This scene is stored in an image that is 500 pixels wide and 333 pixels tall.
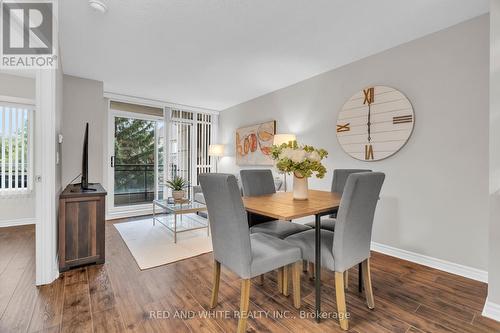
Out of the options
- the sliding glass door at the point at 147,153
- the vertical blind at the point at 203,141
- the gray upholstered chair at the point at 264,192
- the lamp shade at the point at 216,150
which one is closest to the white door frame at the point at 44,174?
the gray upholstered chair at the point at 264,192

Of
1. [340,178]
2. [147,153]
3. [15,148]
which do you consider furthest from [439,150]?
[15,148]

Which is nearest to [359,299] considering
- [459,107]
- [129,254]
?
[459,107]

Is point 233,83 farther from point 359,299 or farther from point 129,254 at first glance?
point 359,299

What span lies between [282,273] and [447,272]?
1766mm

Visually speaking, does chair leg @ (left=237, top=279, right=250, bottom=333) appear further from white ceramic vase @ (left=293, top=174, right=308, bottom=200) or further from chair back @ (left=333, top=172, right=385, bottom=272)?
white ceramic vase @ (left=293, top=174, right=308, bottom=200)

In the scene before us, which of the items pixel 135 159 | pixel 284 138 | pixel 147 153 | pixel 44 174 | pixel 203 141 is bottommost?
pixel 44 174

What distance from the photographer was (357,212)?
153 cm

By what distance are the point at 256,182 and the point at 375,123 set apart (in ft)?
5.53

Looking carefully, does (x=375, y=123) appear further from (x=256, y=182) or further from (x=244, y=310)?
(x=244, y=310)

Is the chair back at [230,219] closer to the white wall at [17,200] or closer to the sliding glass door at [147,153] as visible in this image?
the sliding glass door at [147,153]

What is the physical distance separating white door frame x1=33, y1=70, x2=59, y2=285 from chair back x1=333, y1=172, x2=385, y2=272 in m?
2.50

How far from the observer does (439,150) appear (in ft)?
7.76

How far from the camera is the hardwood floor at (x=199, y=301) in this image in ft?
5.07

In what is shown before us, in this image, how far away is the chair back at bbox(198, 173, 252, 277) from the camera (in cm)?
140
